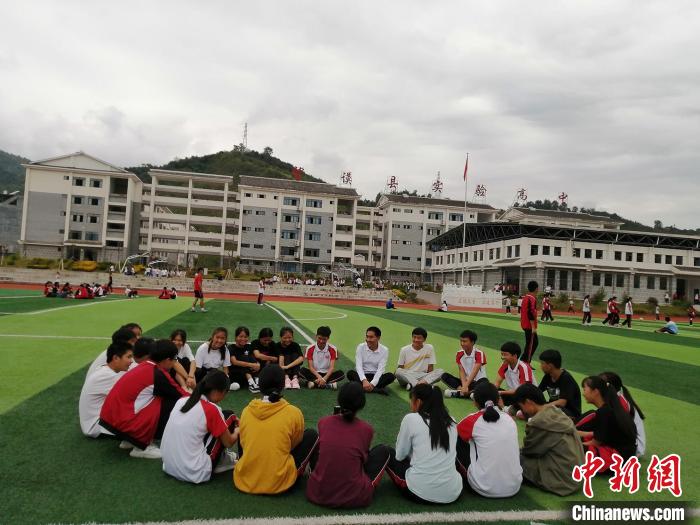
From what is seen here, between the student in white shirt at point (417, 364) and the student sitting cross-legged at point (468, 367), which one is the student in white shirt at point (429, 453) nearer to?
the student sitting cross-legged at point (468, 367)

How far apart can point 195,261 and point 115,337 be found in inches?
2771

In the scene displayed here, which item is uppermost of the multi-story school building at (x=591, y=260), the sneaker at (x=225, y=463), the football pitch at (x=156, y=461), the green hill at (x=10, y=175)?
the green hill at (x=10, y=175)

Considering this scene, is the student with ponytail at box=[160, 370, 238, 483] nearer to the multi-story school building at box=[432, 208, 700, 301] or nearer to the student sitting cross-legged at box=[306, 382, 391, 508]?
the student sitting cross-legged at box=[306, 382, 391, 508]

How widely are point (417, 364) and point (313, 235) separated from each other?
6954 cm

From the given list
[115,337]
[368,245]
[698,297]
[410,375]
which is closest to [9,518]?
[115,337]

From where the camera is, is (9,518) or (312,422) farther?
(312,422)

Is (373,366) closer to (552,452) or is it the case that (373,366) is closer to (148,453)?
(552,452)

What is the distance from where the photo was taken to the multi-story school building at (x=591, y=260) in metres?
57.1

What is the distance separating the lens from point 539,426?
5.36 m

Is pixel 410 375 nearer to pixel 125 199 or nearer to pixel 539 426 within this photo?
pixel 539 426

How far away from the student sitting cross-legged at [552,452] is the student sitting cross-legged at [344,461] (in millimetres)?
1929

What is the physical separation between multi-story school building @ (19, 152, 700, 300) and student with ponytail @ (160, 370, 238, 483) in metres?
56.0

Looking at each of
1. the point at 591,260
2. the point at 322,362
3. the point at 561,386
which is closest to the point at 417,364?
the point at 322,362

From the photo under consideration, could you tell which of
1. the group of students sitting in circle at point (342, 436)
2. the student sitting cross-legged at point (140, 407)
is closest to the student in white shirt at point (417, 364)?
the group of students sitting in circle at point (342, 436)
